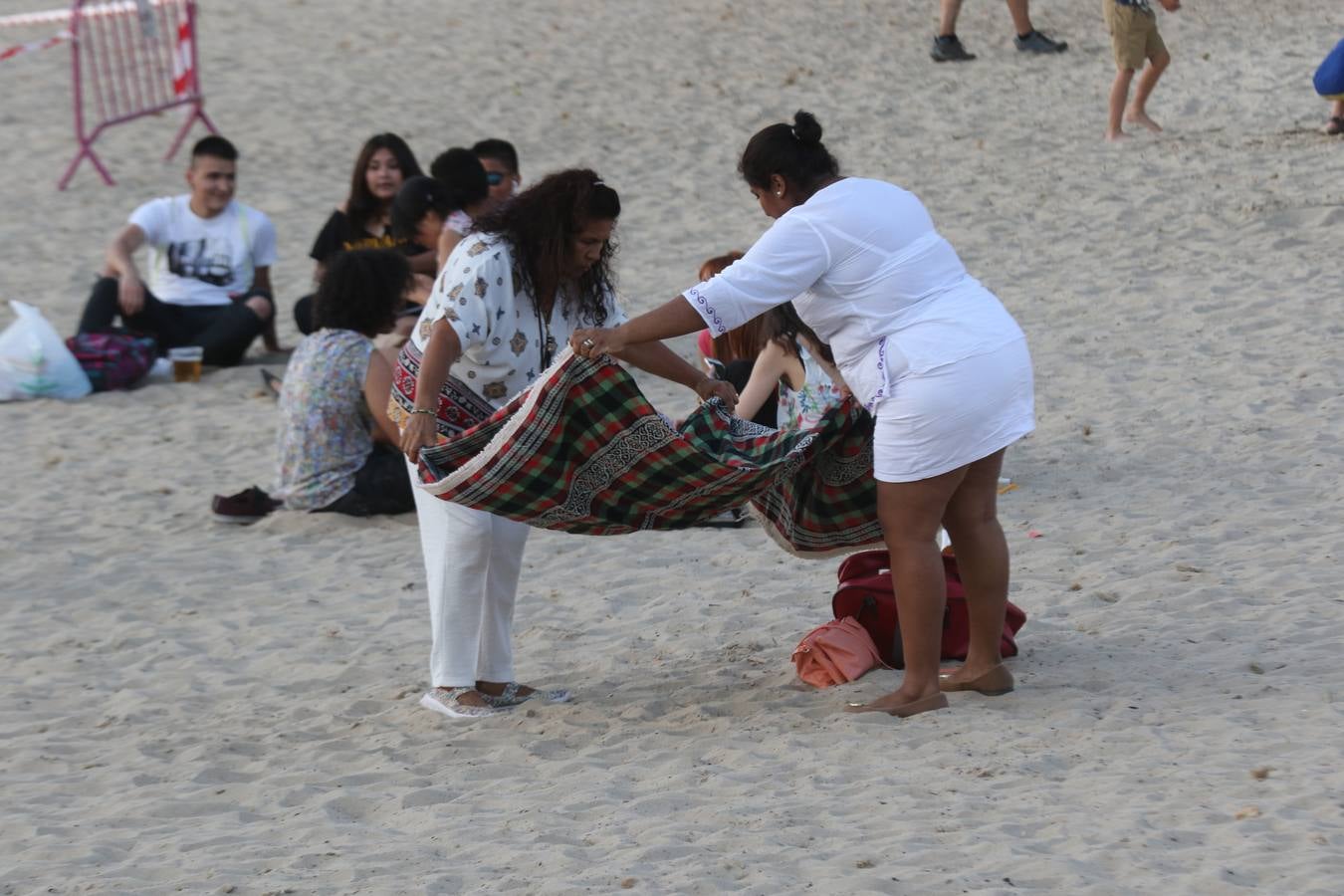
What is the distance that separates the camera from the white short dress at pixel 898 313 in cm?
425

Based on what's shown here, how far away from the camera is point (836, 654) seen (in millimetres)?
5070

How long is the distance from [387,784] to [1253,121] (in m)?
10.00

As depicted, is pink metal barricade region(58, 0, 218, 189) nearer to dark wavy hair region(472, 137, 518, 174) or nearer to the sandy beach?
the sandy beach

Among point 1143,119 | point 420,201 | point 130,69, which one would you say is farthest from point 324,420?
point 130,69

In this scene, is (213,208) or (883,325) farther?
(213,208)

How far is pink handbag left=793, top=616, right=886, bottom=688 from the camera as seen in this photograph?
5043mm

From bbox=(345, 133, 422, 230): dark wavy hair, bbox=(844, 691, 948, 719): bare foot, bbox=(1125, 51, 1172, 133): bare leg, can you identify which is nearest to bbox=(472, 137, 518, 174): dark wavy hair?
bbox=(345, 133, 422, 230): dark wavy hair

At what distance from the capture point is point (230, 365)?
9984 millimetres

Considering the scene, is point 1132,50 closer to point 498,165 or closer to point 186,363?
point 498,165

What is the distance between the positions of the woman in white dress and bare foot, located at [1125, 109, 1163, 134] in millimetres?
8606

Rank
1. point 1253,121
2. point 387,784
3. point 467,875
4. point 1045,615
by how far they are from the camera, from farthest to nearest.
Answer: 1. point 1253,121
2. point 1045,615
3. point 387,784
4. point 467,875

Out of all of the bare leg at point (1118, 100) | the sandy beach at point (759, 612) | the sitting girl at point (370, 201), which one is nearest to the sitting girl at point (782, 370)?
the sandy beach at point (759, 612)

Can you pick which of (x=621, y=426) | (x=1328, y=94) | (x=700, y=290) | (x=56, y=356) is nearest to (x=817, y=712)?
(x=621, y=426)

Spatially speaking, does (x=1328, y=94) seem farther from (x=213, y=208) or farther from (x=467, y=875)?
(x=467, y=875)
